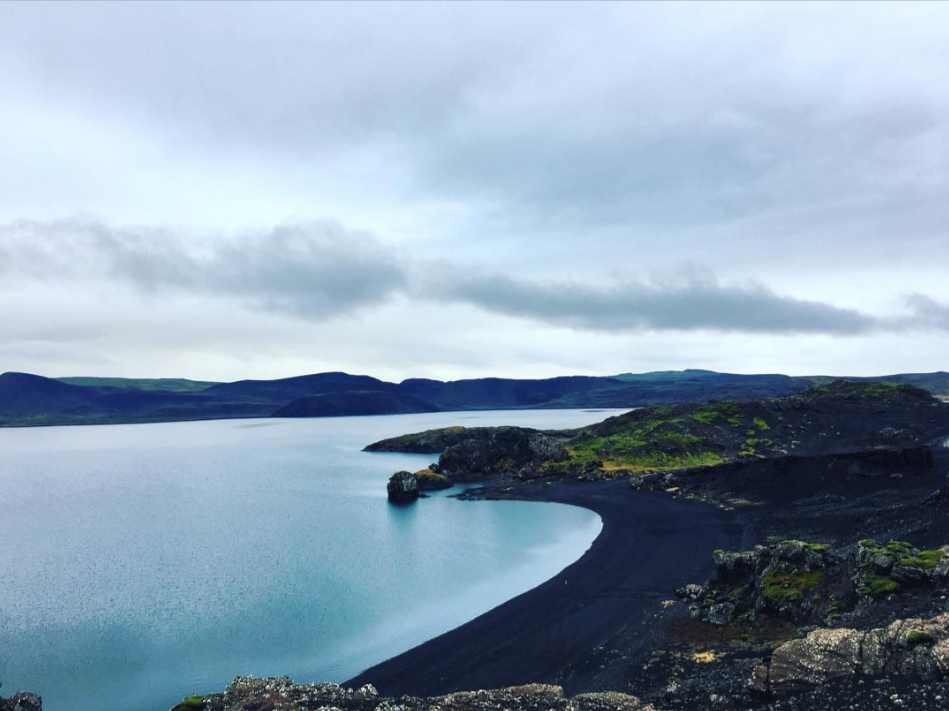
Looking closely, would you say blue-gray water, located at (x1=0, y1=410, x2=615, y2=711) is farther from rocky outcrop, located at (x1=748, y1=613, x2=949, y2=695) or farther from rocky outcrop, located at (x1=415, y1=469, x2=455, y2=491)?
rocky outcrop, located at (x1=748, y1=613, x2=949, y2=695)

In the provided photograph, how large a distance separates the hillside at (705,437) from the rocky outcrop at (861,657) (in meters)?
95.1

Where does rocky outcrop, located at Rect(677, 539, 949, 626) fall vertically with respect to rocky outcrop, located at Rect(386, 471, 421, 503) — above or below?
above

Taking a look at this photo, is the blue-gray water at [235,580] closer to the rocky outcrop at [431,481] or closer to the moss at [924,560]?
the rocky outcrop at [431,481]

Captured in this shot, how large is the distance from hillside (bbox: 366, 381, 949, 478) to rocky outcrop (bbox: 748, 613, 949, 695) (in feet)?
312

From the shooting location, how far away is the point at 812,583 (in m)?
43.1

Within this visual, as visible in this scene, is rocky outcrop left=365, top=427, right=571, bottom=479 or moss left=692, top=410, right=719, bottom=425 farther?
moss left=692, top=410, right=719, bottom=425

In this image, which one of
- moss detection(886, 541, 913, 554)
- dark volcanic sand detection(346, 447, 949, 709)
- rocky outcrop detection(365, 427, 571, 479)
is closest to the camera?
dark volcanic sand detection(346, 447, 949, 709)

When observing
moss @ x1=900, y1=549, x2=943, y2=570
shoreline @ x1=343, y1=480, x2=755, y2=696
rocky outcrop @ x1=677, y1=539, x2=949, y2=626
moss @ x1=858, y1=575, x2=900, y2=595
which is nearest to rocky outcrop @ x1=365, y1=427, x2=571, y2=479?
shoreline @ x1=343, y1=480, x2=755, y2=696

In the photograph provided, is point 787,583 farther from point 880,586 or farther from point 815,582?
point 880,586

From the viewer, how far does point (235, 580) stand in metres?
63.8

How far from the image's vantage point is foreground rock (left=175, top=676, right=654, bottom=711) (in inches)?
1110

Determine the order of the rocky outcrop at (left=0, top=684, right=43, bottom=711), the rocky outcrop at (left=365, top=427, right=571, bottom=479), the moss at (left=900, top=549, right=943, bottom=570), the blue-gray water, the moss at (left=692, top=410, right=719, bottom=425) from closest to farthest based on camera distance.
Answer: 1. the rocky outcrop at (left=0, top=684, right=43, bottom=711)
2. the moss at (left=900, top=549, right=943, bottom=570)
3. the blue-gray water
4. the rocky outcrop at (left=365, top=427, right=571, bottom=479)
5. the moss at (left=692, top=410, right=719, bottom=425)

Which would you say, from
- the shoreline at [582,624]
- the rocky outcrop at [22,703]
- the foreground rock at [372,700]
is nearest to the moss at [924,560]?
the shoreline at [582,624]

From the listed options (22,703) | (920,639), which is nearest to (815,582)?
(920,639)
